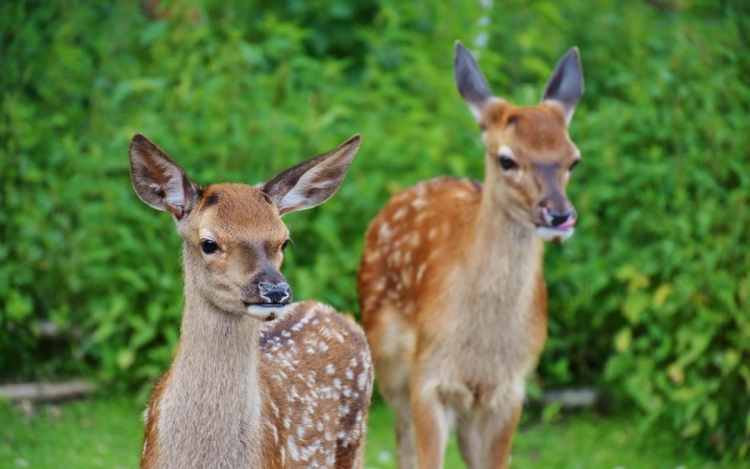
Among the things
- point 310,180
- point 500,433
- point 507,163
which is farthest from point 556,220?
point 310,180

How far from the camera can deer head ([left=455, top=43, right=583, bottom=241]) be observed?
600cm

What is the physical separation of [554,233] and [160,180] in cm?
202

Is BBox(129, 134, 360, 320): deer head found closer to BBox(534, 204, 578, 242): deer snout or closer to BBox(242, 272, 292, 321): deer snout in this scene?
BBox(242, 272, 292, 321): deer snout

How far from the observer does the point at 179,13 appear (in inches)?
360

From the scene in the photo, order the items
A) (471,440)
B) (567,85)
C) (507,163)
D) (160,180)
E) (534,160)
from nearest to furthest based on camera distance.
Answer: (160,180) < (534,160) < (507,163) < (471,440) < (567,85)

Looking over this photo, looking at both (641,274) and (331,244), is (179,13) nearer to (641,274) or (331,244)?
(331,244)

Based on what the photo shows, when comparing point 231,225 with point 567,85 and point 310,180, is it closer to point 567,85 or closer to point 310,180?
point 310,180

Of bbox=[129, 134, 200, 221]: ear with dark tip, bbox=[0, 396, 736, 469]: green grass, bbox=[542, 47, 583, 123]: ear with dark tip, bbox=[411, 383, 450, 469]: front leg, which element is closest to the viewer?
bbox=[129, 134, 200, 221]: ear with dark tip

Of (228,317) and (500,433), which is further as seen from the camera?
(500,433)

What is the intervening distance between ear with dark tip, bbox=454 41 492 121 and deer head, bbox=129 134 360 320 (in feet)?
6.53

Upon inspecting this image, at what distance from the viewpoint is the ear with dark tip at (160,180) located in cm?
473

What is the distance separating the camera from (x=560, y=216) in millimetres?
5918

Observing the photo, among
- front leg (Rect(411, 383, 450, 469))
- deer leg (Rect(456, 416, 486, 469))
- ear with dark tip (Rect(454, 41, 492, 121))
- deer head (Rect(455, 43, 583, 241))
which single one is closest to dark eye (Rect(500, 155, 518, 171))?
deer head (Rect(455, 43, 583, 241))

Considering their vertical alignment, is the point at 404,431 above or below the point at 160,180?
below
